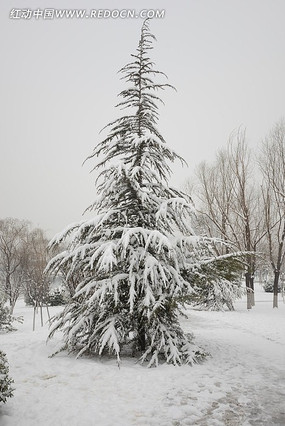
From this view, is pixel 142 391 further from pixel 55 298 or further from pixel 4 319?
pixel 55 298

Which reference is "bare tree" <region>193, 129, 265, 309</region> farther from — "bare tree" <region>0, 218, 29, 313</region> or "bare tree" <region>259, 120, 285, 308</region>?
"bare tree" <region>0, 218, 29, 313</region>

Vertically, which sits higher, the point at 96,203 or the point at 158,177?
the point at 158,177

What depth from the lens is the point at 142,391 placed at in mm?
4879

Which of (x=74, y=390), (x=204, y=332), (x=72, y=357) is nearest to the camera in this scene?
(x=74, y=390)


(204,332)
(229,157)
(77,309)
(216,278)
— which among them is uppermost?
(229,157)

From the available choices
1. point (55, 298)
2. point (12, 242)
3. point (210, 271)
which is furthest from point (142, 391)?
point (12, 242)

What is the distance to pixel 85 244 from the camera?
666cm

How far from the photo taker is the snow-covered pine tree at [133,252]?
20.1ft

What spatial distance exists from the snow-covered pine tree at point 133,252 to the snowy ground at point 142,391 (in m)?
0.52

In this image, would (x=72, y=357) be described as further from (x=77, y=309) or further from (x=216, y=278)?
(x=216, y=278)

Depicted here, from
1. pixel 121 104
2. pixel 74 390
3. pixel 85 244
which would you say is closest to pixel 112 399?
pixel 74 390

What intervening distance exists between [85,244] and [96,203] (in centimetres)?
110

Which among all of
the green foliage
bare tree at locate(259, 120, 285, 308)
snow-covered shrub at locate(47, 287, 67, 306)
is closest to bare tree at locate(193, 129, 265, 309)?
bare tree at locate(259, 120, 285, 308)

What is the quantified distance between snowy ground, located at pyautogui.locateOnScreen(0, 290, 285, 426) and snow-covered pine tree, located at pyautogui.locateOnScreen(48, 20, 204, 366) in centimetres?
52
